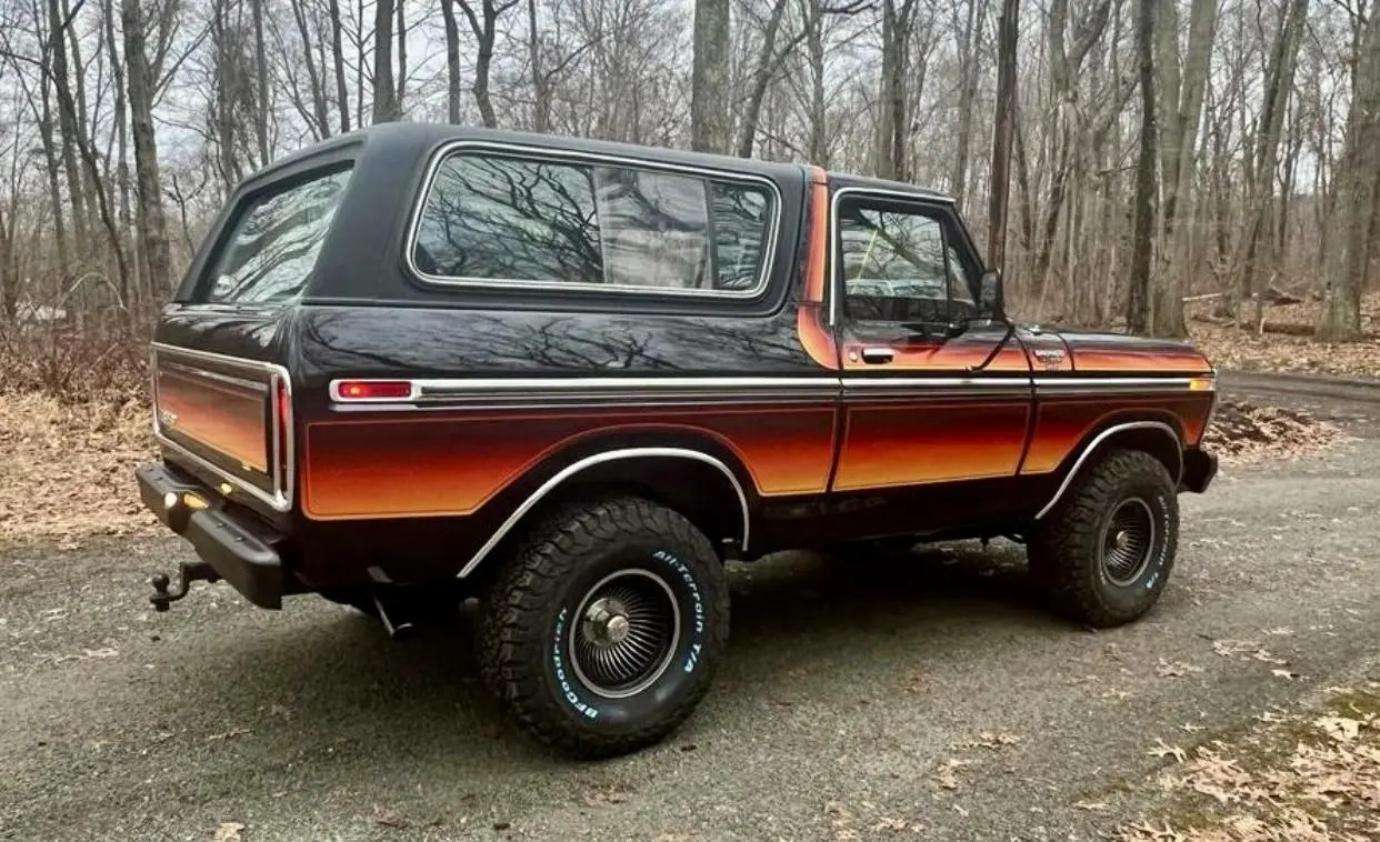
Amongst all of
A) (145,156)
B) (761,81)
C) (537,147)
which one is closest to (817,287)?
(537,147)

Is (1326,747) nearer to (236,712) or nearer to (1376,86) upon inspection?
(236,712)

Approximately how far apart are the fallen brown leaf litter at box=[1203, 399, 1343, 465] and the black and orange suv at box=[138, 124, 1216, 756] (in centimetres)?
660

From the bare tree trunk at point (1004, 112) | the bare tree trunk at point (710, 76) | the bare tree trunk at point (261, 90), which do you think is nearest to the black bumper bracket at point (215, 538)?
the bare tree trunk at point (710, 76)

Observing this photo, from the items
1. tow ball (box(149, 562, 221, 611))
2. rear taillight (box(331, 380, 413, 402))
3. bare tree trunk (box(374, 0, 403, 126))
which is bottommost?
tow ball (box(149, 562, 221, 611))

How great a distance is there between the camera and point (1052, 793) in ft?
9.53

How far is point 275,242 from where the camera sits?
3.40m

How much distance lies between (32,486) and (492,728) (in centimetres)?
504

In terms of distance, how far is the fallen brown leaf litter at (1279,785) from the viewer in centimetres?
271

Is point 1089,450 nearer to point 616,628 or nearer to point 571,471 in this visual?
point 616,628

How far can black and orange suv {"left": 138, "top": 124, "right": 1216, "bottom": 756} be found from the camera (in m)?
2.70

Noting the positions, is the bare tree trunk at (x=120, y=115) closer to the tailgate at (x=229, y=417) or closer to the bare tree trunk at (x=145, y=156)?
the bare tree trunk at (x=145, y=156)

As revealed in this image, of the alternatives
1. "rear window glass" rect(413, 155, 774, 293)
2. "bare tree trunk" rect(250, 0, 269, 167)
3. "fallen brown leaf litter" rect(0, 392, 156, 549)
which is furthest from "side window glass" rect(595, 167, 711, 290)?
"bare tree trunk" rect(250, 0, 269, 167)

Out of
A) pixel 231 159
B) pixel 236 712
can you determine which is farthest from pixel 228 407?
pixel 231 159

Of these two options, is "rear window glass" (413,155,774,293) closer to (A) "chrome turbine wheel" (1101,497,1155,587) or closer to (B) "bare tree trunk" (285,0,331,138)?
(A) "chrome turbine wheel" (1101,497,1155,587)
